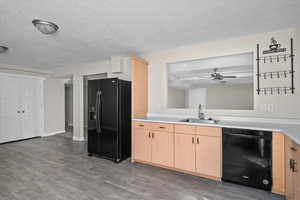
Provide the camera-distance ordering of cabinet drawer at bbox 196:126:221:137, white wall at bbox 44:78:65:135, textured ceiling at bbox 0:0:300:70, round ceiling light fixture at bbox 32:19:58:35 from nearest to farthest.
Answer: textured ceiling at bbox 0:0:300:70 < round ceiling light fixture at bbox 32:19:58:35 < cabinet drawer at bbox 196:126:221:137 < white wall at bbox 44:78:65:135

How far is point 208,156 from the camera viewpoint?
97.1 inches

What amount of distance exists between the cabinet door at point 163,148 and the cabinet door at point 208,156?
0.46 metres

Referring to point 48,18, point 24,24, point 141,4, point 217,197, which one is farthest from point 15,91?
point 217,197

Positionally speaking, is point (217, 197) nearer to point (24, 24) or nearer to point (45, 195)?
point (45, 195)

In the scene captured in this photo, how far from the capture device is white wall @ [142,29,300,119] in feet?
8.02

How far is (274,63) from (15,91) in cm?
653

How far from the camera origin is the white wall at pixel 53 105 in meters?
5.54

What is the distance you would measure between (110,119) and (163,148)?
122 centimetres

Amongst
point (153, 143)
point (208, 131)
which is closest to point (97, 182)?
point (153, 143)

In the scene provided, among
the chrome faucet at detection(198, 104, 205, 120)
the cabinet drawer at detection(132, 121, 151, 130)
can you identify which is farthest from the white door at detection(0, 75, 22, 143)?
the chrome faucet at detection(198, 104, 205, 120)

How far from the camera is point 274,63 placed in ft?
8.38

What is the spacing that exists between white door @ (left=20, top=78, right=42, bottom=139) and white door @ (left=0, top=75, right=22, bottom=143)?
0.43ft

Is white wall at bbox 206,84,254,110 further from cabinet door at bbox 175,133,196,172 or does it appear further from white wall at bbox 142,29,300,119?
cabinet door at bbox 175,133,196,172

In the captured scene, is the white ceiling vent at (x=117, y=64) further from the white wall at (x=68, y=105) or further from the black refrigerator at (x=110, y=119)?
the white wall at (x=68, y=105)
